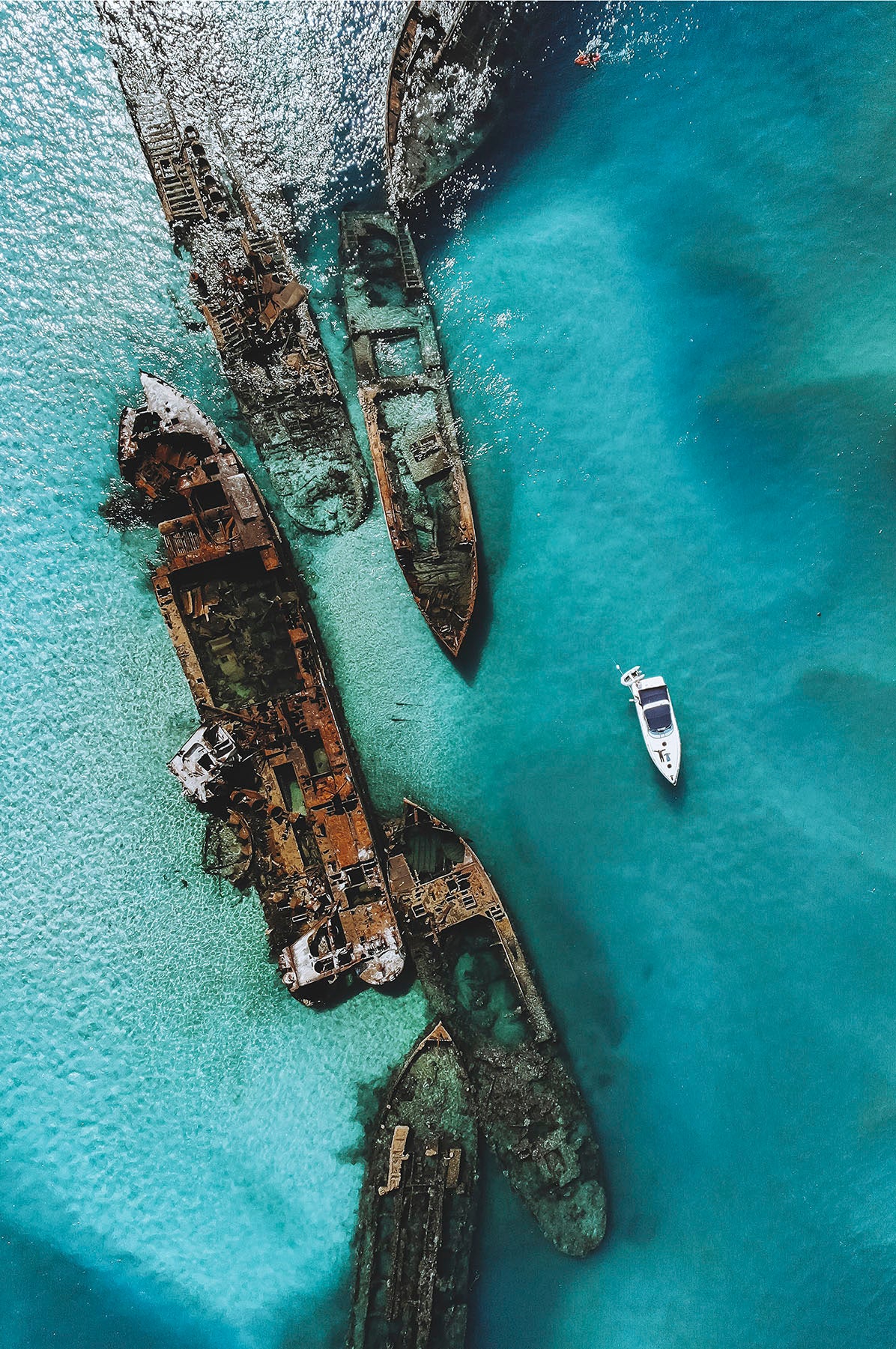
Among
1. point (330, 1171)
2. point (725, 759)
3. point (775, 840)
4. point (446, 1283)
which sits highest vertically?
point (725, 759)

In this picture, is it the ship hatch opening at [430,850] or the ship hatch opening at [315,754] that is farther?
the ship hatch opening at [430,850]

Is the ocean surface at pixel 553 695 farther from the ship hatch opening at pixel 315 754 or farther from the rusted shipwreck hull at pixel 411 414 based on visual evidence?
the ship hatch opening at pixel 315 754

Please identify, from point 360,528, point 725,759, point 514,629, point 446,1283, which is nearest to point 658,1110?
point 446,1283

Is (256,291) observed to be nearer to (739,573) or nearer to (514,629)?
(514,629)

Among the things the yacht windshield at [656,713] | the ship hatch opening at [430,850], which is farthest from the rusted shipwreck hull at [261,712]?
the yacht windshield at [656,713]

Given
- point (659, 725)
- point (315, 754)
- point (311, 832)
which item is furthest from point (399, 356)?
point (311, 832)

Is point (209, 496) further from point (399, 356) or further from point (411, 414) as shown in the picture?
point (399, 356)

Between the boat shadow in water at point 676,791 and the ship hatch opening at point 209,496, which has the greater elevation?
the ship hatch opening at point 209,496
